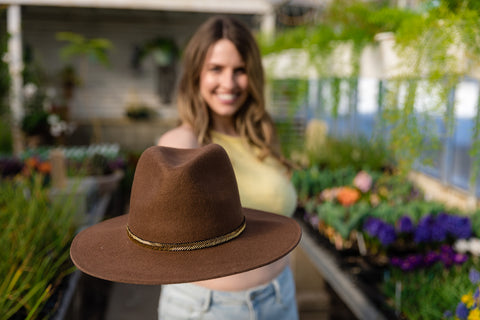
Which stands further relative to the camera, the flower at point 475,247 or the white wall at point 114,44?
the white wall at point 114,44

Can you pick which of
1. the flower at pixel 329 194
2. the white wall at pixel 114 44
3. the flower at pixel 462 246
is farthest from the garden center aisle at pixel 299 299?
the white wall at pixel 114 44

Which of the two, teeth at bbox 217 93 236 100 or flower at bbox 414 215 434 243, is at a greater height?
teeth at bbox 217 93 236 100

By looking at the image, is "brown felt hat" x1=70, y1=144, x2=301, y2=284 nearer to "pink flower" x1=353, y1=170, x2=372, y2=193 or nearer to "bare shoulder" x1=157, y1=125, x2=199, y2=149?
"bare shoulder" x1=157, y1=125, x2=199, y2=149

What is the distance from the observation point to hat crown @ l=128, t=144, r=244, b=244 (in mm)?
952

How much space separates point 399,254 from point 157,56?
933 cm

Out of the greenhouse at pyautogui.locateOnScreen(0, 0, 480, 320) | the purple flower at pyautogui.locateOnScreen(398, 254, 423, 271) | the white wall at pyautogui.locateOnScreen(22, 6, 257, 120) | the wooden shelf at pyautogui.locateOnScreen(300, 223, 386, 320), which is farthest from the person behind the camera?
the white wall at pyautogui.locateOnScreen(22, 6, 257, 120)

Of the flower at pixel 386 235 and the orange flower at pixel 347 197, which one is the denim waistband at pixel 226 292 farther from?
the orange flower at pixel 347 197

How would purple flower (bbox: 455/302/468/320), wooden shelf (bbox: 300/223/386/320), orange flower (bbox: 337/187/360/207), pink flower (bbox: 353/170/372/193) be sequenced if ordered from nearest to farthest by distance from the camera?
purple flower (bbox: 455/302/468/320), wooden shelf (bbox: 300/223/386/320), orange flower (bbox: 337/187/360/207), pink flower (bbox: 353/170/372/193)

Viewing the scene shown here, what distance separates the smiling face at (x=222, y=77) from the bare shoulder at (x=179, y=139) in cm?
15

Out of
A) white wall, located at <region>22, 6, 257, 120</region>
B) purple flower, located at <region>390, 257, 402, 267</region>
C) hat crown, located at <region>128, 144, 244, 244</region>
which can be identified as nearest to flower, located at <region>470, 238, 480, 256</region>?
purple flower, located at <region>390, 257, 402, 267</region>

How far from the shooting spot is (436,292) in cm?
219

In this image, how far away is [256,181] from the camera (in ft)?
5.15

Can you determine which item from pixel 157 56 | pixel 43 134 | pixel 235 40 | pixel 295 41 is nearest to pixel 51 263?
pixel 235 40

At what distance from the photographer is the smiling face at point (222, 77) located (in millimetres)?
1530
